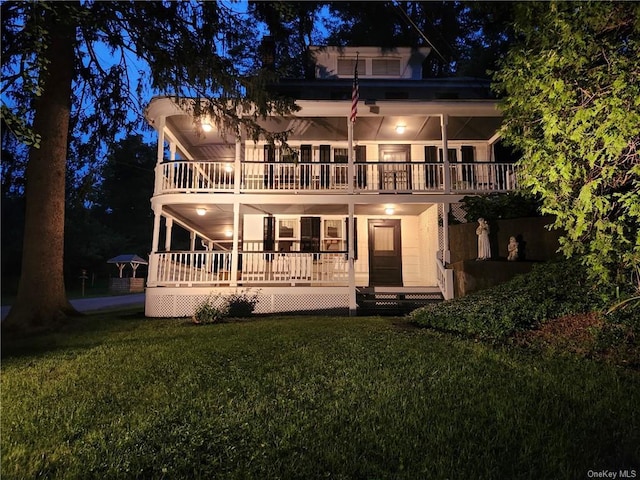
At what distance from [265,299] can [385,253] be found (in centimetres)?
467

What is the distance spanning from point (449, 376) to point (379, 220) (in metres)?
9.93

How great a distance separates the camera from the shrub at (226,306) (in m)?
9.10

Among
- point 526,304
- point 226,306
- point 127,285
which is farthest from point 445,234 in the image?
point 127,285

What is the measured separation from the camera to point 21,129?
438 cm

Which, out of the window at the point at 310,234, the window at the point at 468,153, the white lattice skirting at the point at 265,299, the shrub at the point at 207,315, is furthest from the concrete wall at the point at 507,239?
the shrub at the point at 207,315

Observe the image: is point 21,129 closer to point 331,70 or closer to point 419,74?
point 331,70

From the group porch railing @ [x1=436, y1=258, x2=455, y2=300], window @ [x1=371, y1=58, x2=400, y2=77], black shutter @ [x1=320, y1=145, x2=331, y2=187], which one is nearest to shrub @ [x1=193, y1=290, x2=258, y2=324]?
black shutter @ [x1=320, y1=145, x2=331, y2=187]

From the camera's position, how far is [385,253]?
13.7 metres

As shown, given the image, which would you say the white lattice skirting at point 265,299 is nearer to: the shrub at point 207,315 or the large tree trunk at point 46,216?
the shrub at point 207,315

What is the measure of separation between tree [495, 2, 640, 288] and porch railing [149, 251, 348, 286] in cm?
681

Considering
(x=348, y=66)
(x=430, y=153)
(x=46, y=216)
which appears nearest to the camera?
(x=46, y=216)

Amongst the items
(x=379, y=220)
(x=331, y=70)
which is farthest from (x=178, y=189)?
(x=331, y=70)

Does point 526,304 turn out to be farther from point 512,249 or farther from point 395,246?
point 395,246

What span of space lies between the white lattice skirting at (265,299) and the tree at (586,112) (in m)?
6.69
